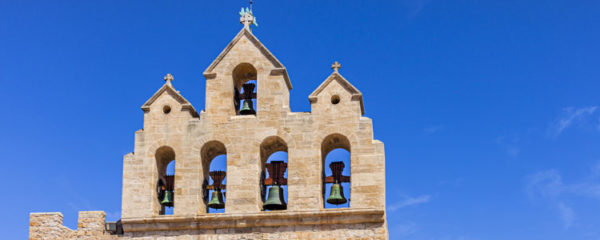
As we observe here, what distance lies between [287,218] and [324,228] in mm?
1089

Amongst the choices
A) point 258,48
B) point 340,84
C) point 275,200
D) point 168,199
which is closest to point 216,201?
point 168,199

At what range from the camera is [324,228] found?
35.5m

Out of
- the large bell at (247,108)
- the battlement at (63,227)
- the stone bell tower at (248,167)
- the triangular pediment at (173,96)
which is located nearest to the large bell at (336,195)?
the stone bell tower at (248,167)

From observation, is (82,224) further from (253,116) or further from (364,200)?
(364,200)

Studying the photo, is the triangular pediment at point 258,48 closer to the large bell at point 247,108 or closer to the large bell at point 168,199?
the large bell at point 247,108

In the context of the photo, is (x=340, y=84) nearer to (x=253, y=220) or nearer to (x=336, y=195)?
(x=336, y=195)

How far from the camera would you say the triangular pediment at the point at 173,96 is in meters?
37.6

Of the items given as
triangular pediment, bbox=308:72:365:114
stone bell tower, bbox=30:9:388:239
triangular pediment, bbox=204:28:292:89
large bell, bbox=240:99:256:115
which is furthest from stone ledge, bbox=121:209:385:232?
triangular pediment, bbox=204:28:292:89

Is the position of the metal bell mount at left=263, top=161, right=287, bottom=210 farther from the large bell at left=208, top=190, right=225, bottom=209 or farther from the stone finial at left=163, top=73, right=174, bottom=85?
the stone finial at left=163, top=73, right=174, bottom=85

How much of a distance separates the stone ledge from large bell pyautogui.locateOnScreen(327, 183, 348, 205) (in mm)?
1286

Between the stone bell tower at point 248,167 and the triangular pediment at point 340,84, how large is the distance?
0.03 m

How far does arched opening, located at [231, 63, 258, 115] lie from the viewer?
38.2 m

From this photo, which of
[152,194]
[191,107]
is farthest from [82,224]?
[191,107]

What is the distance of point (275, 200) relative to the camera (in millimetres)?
36719
